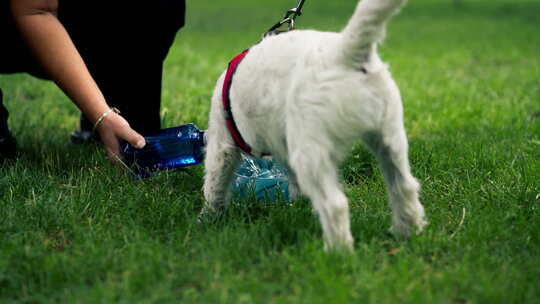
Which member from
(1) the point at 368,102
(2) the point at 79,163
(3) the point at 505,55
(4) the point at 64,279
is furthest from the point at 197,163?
(3) the point at 505,55

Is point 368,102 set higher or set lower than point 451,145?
higher

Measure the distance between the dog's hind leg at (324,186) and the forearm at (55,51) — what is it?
1.31 metres

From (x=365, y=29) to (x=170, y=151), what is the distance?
1767mm

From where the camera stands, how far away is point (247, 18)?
52.0 feet

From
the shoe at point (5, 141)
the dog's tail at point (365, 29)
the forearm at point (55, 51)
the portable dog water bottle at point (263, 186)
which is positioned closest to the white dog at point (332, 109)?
the dog's tail at point (365, 29)

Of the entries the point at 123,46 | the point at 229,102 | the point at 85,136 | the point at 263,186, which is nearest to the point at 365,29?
the point at 229,102

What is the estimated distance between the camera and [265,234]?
2.36 metres

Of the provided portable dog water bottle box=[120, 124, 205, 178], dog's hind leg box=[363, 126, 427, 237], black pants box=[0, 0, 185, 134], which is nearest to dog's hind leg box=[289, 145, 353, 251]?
dog's hind leg box=[363, 126, 427, 237]

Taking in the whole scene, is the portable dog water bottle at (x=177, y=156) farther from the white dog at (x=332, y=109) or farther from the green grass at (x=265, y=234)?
the white dog at (x=332, y=109)

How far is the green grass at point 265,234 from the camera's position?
6.45ft

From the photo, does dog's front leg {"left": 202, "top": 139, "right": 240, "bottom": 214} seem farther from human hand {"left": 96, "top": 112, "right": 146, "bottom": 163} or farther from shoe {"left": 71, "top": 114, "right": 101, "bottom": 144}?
shoe {"left": 71, "top": 114, "right": 101, "bottom": 144}

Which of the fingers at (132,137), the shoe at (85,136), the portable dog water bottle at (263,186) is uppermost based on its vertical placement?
the fingers at (132,137)

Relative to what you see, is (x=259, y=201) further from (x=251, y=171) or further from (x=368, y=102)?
(x=368, y=102)

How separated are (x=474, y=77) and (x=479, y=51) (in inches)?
93.6
